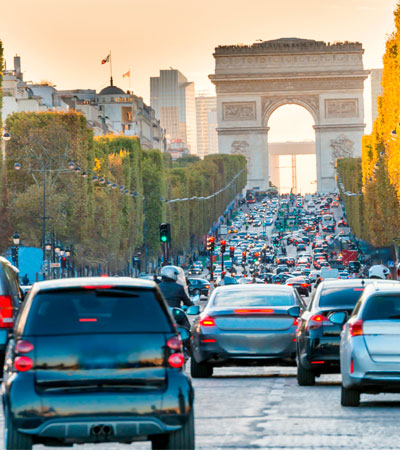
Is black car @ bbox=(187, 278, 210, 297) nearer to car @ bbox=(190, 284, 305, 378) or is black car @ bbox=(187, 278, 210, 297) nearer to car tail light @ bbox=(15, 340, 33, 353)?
car @ bbox=(190, 284, 305, 378)

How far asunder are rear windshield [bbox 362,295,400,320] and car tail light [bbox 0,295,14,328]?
16.5 ft

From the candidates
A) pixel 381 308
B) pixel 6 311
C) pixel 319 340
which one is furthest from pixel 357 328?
pixel 6 311

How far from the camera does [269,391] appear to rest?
17.2 meters

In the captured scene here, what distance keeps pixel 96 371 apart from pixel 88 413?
0.33 m

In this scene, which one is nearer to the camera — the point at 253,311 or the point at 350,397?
the point at 350,397

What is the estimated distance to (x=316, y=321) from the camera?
18000 mm

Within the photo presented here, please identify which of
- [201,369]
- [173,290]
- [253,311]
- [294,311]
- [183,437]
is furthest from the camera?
[173,290]

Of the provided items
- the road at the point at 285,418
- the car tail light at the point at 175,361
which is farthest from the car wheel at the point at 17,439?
the road at the point at 285,418

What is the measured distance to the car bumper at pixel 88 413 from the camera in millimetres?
10273

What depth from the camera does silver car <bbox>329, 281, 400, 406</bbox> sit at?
48.0 feet

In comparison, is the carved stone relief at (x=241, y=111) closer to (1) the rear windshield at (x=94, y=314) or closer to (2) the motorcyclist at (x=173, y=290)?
(2) the motorcyclist at (x=173, y=290)

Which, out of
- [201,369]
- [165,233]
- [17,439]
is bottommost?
[201,369]

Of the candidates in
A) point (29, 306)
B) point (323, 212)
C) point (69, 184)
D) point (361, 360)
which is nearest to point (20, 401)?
point (29, 306)

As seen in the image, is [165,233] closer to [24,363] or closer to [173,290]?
[173,290]
